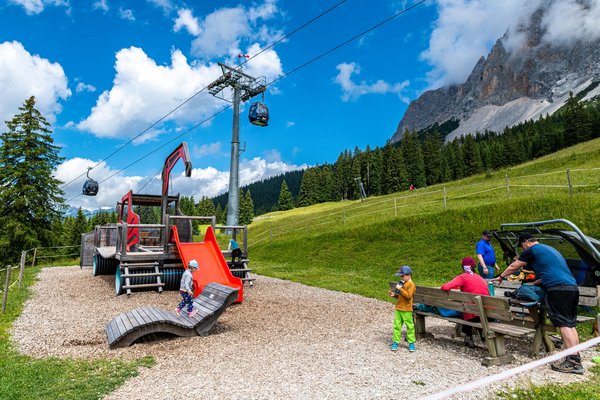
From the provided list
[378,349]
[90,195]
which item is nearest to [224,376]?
[378,349]

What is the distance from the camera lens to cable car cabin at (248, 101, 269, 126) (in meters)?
29.3

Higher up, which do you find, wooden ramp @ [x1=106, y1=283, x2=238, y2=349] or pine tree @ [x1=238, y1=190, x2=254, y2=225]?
pine tree @ [x1=238, y1=190, x2=254, y2=225]

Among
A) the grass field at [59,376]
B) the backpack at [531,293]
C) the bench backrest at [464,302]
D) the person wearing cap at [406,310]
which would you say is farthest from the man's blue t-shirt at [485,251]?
the grass field at [59,376]

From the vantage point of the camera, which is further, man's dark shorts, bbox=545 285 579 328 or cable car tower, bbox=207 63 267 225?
cable car tower, bbox=207 63 267 225

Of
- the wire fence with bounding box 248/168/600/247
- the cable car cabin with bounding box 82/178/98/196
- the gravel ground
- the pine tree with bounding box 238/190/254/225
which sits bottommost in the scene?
the gravel ground

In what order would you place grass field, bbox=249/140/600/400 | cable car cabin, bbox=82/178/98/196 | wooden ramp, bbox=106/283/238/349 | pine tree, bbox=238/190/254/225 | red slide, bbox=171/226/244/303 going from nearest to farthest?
wooden ramp, bbox=106/283/238/349 → red slide, bbox=171/226/244/303 → grass field, bbox=249/140/600/400 → cable car cabin, bbox=82/178/98/196 → pine tree, bbox=238/190/254/225

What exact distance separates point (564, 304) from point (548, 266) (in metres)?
0.56

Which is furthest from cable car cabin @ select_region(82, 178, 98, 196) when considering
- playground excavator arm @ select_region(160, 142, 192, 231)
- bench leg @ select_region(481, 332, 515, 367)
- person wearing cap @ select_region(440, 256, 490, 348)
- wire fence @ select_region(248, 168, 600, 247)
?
bench leg @ select_region(481, 332, 515, 367)

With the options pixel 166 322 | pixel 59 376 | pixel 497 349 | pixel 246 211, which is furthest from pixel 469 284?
pixel 246 211

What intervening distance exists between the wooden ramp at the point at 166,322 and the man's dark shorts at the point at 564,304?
17.4 ft

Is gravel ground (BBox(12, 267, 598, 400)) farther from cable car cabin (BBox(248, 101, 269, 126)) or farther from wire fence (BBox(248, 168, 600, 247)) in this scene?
cable car cabin (BBox(248, 101, 269, 126))

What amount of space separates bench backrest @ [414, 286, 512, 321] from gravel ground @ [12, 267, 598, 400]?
0.76m

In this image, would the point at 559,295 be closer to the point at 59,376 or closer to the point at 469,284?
the point at 469,284

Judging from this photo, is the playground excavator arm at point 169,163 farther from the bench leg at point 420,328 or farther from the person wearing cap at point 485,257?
the person wearing cap at point 485,257
